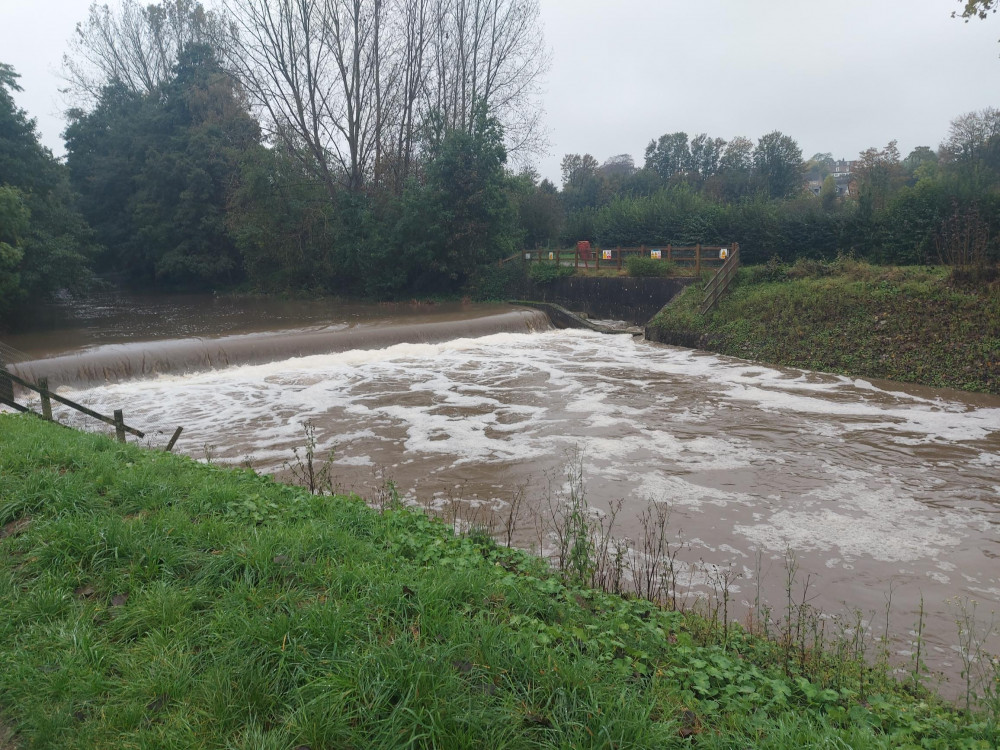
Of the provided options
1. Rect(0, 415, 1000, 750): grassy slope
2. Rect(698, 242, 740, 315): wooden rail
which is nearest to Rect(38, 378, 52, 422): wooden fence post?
Rect(0, 415, 1000, 750): grassy slope

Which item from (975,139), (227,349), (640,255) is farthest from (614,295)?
(975,139)

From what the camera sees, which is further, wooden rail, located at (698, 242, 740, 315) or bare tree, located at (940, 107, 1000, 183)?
bare tree, located at (940, 107, 1000, 183)

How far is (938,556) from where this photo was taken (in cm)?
634

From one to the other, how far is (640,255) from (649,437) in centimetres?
1593

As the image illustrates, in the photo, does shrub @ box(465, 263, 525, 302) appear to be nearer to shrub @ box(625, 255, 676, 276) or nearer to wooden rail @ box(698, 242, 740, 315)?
shrub @ box(625, 255, 676, 276)

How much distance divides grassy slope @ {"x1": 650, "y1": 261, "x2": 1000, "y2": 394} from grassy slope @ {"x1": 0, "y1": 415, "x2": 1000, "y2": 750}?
522 inches

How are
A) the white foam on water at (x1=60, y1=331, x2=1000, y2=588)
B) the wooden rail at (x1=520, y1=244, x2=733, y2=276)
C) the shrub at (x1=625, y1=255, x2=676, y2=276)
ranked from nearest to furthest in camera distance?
1. the white foam on water at (x1=60, y1=331, x2=1000, y2=588)
2. the shrub at (x1=625, y1=255, x2=676, y2=276)
3. the wooden rail at (x1=520, y1=244, x2=733, y2=276)

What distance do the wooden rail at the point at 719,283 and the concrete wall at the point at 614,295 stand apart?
1.43 meters

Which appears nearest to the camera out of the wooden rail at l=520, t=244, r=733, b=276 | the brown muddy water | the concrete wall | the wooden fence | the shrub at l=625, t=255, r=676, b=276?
the brown muddy water

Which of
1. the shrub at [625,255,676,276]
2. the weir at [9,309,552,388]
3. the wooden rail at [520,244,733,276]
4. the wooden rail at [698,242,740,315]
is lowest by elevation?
the weir at [9,309,552,388]

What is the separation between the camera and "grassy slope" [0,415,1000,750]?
8.38ft

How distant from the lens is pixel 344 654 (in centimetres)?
289

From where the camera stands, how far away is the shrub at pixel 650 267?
938 inches

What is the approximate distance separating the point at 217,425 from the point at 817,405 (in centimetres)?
1186
